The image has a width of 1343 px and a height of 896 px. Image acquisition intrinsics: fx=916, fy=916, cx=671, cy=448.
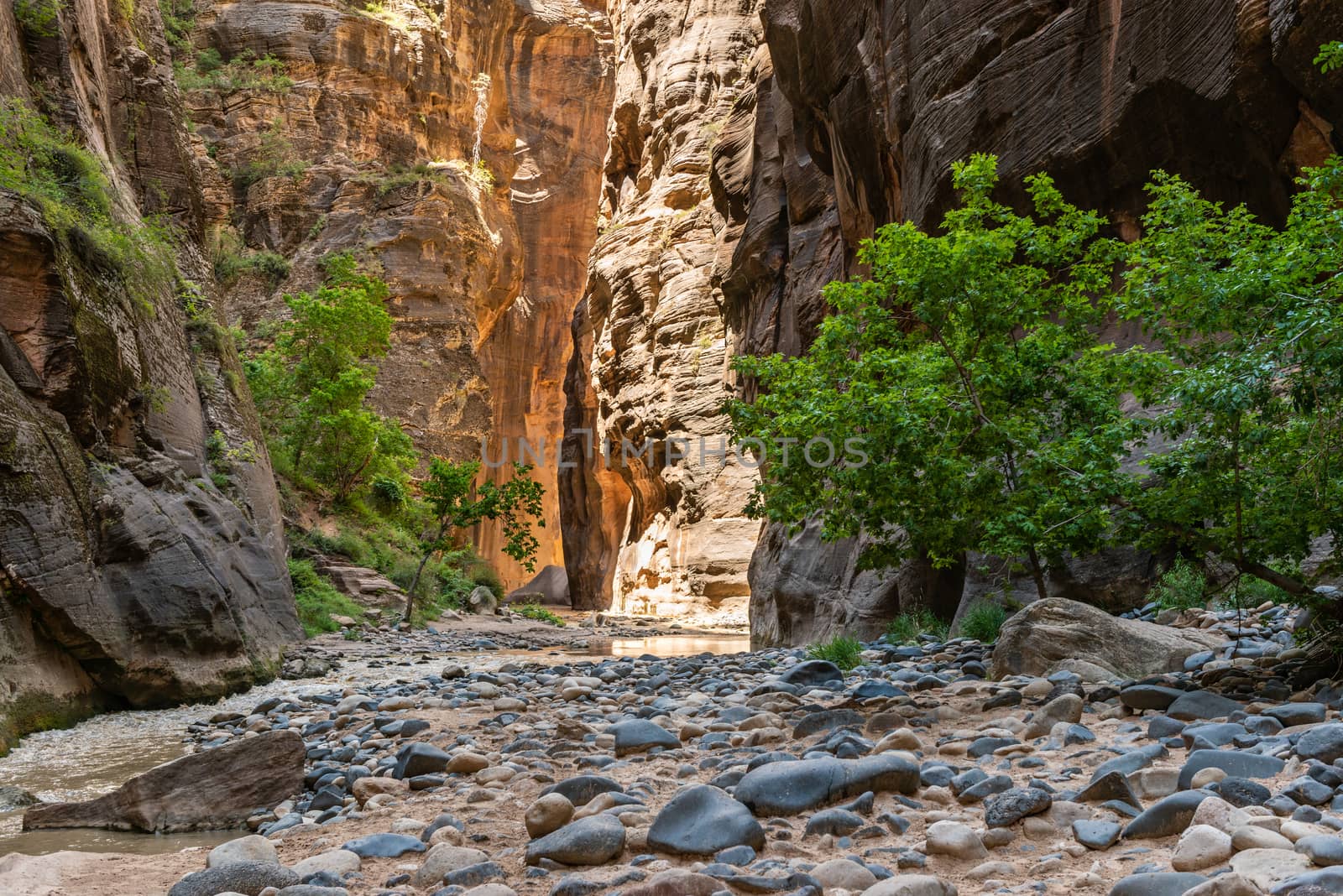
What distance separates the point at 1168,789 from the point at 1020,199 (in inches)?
441

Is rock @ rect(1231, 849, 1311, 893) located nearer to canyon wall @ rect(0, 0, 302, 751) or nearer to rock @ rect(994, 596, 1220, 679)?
rock @ rect(994, 596, 1220, 679)

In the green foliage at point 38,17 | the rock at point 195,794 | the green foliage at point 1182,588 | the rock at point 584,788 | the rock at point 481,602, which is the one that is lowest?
the rock at point 481,602

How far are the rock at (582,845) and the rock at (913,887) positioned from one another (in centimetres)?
100

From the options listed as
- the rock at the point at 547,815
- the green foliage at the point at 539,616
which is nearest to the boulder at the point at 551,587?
the green foliage at the point at 539,616

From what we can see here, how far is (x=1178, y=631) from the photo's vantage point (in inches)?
259

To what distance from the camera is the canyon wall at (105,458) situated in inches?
299

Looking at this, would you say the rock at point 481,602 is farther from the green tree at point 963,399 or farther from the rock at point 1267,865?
the rock at point 1267,865

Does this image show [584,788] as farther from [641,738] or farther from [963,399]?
[963,399]

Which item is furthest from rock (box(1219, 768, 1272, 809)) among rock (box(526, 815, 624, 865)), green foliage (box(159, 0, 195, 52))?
green foliage (box(159, 0, 195, 52))

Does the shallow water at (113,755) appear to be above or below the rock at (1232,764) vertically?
below

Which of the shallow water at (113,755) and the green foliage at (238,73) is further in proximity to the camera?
the green foliage at (238,73)

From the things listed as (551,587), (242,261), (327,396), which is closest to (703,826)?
(327,396)

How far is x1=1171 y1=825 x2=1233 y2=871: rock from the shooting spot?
2639 millimetres

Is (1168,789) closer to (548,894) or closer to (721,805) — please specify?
(721,805)
